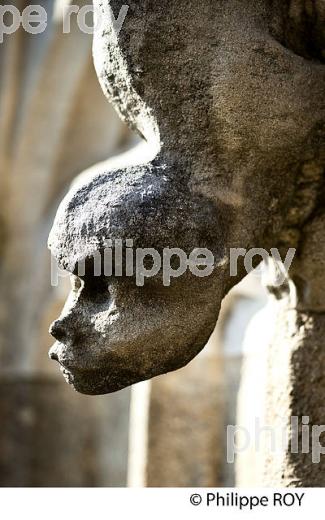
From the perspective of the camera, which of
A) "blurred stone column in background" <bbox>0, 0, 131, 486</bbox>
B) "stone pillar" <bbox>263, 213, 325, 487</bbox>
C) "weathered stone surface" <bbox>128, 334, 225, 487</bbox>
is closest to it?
"stone pillar" <bbox>263, 213, 325, 487</bbox>

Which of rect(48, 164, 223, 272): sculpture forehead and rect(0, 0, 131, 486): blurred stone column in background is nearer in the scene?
rect(48, 164, 223, 272): sculpture forehead

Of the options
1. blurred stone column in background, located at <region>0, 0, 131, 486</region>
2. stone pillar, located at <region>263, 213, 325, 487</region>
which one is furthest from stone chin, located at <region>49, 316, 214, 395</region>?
blurred stone column in background, located at <region>0, 0, 131, 486</region>

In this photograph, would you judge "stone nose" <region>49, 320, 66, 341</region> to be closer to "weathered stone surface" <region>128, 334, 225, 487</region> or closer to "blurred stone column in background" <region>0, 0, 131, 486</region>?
"weathered stone surface" <region>128, 334, 225, 487</region>

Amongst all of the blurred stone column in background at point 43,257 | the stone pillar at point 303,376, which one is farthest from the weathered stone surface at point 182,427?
the blurred stone column in background at point 43,257

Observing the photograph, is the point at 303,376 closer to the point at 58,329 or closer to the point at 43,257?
the point at 58,329

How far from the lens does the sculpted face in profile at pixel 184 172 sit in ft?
2.87

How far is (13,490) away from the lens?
3.28ft

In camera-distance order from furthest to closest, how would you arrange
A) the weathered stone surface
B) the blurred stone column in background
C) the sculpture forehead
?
the blurred stone column in background → the weathered stone surface → the sculpture forehead

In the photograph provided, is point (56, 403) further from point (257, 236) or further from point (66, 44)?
point (257, 236)

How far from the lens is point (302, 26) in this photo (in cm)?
97

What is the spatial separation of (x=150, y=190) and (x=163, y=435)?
1.72 metres

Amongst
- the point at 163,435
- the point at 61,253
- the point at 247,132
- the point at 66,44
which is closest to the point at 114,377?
the point at 61,253

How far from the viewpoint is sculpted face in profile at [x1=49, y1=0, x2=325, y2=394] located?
876 mm

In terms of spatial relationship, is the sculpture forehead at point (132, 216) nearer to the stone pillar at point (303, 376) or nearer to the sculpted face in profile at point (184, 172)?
the sculpted face in profile at point (184, 172)
